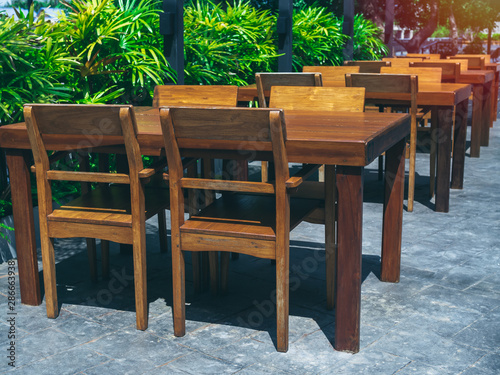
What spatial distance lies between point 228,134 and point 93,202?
937mm

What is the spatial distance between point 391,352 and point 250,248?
716 mm

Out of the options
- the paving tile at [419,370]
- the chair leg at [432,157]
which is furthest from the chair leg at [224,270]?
the chair leg at [432,157]

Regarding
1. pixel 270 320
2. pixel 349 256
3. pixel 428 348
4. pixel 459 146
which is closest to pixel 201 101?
pixel 270 320

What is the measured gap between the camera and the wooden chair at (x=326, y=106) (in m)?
3.25

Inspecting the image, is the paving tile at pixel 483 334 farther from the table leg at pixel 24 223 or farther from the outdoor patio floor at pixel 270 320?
the table leg at pixel 24 223

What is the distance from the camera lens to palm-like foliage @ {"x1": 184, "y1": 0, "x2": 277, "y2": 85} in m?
6.00

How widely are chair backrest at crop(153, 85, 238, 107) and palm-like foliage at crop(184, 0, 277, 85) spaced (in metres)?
1.81

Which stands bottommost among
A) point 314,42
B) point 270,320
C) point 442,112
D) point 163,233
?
point 270,320

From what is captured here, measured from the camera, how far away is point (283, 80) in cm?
519

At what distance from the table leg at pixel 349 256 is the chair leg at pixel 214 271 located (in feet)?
2.59

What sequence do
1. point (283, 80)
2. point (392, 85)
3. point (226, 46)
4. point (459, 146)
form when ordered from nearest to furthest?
1. point (392, 85)
2. point (283, 80)
3. point (459, 146)
4. point (226, 46)

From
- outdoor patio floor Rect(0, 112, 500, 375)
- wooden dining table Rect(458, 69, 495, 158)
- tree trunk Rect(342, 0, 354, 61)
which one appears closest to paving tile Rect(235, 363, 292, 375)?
outdoor patio floor Rect(0, 112, 500, 375)

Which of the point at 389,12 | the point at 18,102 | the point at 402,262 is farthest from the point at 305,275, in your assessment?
the point at 389,12

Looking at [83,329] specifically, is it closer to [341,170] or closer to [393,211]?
[341,170]
